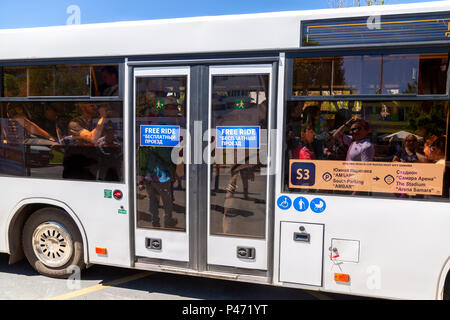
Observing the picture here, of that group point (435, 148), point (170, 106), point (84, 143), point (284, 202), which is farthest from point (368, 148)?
point (84, 143)

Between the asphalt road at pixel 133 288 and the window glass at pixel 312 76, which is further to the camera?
the asphalt road at pixel 133 288

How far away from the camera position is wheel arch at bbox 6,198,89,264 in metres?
4.32

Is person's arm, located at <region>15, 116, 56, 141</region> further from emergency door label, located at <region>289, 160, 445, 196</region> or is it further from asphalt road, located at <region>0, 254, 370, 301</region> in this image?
emergency door label, located at <region>289, 160, 445, 196</region>

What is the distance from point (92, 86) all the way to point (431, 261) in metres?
4.00

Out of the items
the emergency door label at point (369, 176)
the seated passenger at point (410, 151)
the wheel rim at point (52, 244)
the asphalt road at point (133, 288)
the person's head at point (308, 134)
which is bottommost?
the asphalt road at point (133, 288)

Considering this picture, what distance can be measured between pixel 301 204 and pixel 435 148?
135 cm

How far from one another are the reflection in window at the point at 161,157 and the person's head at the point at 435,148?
244cm

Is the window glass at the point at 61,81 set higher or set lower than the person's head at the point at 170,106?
higher

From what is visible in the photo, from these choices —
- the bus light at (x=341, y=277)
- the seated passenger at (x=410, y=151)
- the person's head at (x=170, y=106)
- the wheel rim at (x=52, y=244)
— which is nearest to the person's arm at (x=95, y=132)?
the person's head at (x=170, y=106)

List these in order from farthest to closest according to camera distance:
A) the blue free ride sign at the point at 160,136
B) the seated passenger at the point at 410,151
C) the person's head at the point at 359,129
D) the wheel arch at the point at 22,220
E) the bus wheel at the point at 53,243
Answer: the bus wheel at the point at 53,243 < the wheel arch at the point at 22,220 < the blue free ride sign at the point at 160,136 < the person's head at the point at 359,129 < the seated passenger at the point at 410,151

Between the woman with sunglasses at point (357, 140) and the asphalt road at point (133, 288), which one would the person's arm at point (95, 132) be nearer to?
the asphalt road at point (133, 288)

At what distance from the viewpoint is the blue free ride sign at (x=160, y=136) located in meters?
3.96

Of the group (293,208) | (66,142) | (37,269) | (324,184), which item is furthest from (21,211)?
(324,184)

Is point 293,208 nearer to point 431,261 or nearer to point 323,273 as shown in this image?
point 323,273
